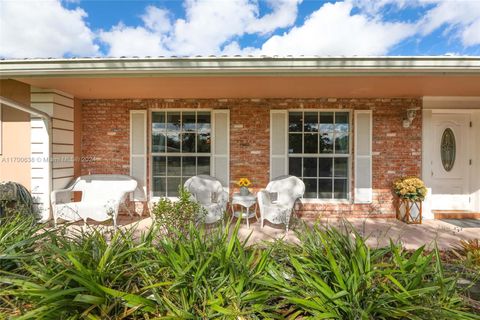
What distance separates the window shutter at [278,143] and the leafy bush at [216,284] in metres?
3.23

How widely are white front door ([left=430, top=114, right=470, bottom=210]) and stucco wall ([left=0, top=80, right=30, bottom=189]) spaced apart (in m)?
7.50

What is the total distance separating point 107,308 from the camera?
53.5 inches

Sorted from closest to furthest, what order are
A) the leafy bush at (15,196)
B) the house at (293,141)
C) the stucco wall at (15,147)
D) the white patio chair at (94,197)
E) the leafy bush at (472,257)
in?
the leafy bush at (472,257) < the leafy bush at (15,196) < the white patio chair at (94,197) < the stucco wall at (15,147) < the house at (293,141)

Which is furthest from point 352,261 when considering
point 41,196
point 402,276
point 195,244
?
point 41,196

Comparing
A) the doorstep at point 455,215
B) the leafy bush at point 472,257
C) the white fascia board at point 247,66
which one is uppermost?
the white fascia board at point 247,66

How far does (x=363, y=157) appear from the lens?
16.4 feet

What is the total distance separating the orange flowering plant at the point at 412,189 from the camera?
4.55 meters

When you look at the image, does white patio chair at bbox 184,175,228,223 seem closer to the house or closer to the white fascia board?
the house

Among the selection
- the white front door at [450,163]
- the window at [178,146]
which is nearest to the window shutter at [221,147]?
the window at [178,146]

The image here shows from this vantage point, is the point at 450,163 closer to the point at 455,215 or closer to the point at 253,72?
the point at 455,215

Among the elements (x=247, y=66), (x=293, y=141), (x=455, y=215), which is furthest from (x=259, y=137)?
(x=455, y=215)

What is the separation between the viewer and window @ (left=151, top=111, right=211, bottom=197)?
5113 mm

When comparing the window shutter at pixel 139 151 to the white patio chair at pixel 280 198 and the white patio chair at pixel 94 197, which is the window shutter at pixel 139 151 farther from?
the white patio chair at pixel 280 198

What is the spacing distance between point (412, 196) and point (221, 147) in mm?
3634
